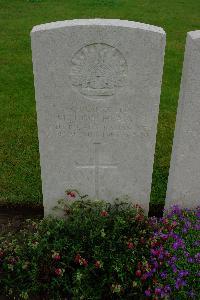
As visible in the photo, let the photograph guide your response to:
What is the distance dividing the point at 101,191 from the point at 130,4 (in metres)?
8.74

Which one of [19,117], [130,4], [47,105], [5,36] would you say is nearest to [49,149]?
[47,105]

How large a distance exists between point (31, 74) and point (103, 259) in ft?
15.4

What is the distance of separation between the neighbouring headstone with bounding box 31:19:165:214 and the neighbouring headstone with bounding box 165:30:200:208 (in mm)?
216

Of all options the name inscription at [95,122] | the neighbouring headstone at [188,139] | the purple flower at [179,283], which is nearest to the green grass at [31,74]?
the neighbouring headstone at [188,139]

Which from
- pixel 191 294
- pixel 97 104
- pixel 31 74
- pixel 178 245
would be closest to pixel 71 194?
pixel 97 104

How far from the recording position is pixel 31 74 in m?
7.44

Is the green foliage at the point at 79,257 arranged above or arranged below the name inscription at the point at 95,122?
below

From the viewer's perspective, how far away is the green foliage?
3383 mm

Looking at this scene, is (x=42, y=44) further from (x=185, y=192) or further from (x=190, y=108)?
(x=185, y=192)

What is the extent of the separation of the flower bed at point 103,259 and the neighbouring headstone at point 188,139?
0.31 meters

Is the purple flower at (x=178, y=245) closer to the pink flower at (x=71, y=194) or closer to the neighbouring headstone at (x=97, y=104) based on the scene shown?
the neighbouring headstone at (x=97, y=104)

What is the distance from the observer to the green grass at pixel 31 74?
16.1 feet

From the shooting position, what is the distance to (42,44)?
322 centimetres

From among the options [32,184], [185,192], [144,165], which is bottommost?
[32,184]
